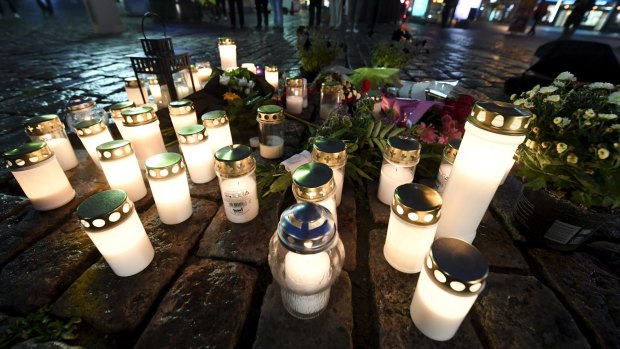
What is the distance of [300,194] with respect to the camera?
46.0 inches

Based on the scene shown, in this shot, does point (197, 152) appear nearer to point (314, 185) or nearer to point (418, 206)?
point (314, 185)

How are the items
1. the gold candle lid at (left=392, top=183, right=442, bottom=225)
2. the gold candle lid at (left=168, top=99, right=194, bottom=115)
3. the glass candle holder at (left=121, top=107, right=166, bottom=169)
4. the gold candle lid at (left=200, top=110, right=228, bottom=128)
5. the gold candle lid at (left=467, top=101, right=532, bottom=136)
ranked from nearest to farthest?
the gold candle lid at (left=467, top=101, right=532, bottom=136) → the gold candle lid at (left=392, top=183, right=442, bottom=225) → the glass candle holder at (left=121, top=107, right=166, bottom=169) → the gold candle lid at (left=200, top=110, right=228, bottom=128) → the gold candle lid at (left=168, top=99, right=194, bottom=115)

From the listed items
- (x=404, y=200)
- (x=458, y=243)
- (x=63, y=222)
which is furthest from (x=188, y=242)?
(x=458, y=243)

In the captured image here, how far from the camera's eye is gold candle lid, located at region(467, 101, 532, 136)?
0.98m

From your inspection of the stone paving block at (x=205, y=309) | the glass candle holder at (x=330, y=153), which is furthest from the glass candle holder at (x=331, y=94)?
the stone paving block at (x=205, y=309)

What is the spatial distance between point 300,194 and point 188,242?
0.74 m

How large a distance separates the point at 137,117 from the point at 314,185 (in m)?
1.38

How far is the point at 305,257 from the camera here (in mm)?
957

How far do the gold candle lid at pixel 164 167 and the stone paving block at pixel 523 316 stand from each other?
5.10 feet

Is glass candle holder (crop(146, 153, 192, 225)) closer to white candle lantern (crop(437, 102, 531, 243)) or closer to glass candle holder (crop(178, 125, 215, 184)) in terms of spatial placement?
glass candle holder (crop(178, 125, 215, 184))

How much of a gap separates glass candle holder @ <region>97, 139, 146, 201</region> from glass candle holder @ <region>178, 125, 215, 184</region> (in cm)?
29

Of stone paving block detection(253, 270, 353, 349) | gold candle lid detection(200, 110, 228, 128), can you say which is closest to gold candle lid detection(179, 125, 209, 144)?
gold candle lid detection(200, 110, 228, 128)

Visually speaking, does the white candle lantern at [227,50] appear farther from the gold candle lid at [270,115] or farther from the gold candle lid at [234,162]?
the gold candle lid at [234,162]

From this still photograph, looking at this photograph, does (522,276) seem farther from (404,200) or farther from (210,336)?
(210,336)
